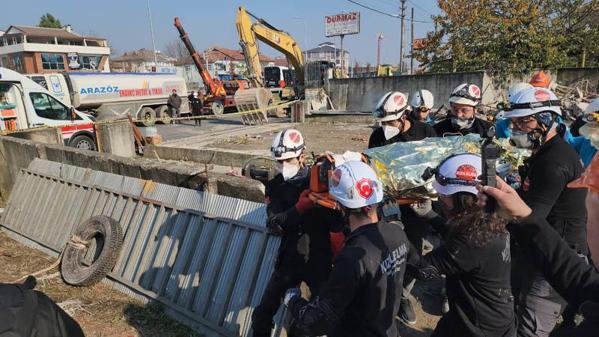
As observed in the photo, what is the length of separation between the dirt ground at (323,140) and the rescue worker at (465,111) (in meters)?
6.37

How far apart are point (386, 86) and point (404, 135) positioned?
15031mm

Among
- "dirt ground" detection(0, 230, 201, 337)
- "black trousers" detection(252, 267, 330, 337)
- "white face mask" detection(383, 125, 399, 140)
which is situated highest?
"white face mask" detection(383, 125, 399, 140)

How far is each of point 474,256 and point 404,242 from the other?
0.35m

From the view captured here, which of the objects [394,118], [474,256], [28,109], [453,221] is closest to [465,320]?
[474,256]

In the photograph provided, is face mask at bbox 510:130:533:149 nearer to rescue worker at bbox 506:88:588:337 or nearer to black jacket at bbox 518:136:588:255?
rescue worker at bbox 506:88:588:337

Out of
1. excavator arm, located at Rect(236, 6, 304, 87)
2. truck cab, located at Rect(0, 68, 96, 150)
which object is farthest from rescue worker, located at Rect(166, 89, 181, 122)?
truck cab, located at Rect(0, 68, 96, 150)

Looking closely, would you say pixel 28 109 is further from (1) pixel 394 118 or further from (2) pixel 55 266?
(1) pixel 394 118

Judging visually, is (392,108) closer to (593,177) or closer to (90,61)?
(593,177)

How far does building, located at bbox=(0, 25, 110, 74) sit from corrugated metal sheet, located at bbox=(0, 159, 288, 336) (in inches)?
1699

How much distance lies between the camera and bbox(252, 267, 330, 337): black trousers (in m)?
2.74

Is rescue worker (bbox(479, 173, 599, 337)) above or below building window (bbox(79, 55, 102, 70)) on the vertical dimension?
below

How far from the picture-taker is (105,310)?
402 centimetres

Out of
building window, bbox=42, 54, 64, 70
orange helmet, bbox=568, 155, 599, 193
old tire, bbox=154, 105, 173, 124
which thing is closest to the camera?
orange helmet, bbox=568, 155, 599, 193

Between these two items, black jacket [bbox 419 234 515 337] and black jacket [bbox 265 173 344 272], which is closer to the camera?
black jacket [bbox 419 234 515 337]
